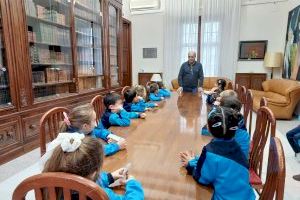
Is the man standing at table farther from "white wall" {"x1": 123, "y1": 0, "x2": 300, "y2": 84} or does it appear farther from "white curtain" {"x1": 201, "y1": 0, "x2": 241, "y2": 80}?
"white wall" {"x1": 123, "y1": 0, "x2": 300, "y2": 84}

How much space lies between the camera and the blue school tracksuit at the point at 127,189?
0.79 meters

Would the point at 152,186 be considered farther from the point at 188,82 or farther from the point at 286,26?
the point at 286,26

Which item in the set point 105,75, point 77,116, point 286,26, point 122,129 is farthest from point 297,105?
point 77,116

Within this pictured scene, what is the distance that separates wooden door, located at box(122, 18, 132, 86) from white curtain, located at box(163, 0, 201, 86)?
3.60 feet

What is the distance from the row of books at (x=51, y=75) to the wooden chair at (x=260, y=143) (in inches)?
110

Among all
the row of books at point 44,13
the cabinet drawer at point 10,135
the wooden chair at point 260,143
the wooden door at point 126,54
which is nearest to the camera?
the wooden chair at point 260,143

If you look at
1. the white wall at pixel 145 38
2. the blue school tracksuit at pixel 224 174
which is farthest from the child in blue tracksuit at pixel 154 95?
the white wall at pixel 145 38

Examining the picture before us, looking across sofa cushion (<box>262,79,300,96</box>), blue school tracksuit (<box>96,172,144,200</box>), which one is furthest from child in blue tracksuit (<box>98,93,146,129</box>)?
sofa cushion (<box>262,79,300,96</box>)

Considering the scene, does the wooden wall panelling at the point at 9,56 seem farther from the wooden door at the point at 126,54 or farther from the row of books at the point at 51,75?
the wooden door at the point at 126,54

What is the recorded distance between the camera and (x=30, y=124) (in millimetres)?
2750

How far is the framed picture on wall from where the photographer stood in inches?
229

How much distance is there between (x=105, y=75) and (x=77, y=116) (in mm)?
3034

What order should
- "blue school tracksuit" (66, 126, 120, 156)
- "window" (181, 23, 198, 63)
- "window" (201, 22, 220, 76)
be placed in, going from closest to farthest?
"blue school tracksuit" (66, 126, 120, 156) → "window" (201, 22, 220, 76) → "window" (181, 23, 198, 63)

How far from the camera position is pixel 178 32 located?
6.30 meters
